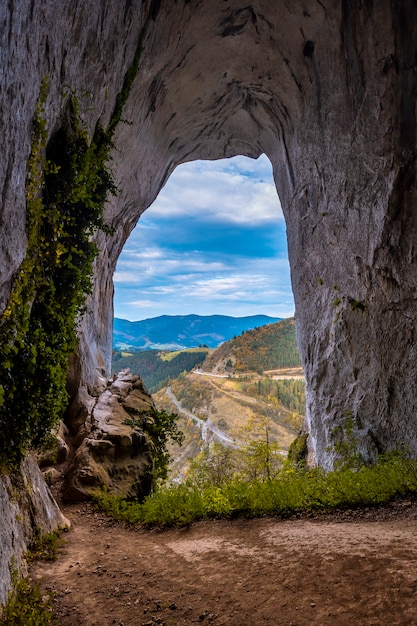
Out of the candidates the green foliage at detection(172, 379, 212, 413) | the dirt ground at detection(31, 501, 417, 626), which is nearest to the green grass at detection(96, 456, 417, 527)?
the dirt ground at detection(31, 501, 417, 626)

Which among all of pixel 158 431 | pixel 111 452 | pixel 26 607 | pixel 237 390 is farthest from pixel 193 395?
pixel 26 607

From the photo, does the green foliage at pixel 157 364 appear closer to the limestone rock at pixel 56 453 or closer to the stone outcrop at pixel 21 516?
the limestone rock at pixel 56 453

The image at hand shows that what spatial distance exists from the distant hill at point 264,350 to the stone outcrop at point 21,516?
306ft

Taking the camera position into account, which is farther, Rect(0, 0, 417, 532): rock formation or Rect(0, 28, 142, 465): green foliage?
Rect(0, 0, 417, 532): rock formation

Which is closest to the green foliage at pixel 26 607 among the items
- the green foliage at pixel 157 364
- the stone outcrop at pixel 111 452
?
the stone outcrop at pixel 111 452

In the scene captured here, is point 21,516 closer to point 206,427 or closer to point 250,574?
point 250,574

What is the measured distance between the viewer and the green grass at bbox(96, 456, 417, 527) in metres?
7.42

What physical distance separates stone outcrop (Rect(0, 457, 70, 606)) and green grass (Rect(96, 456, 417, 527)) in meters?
2.07

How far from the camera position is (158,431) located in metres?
12.8

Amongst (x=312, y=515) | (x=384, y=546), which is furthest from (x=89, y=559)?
(x=384, y=546)

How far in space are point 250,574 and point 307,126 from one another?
1483cm

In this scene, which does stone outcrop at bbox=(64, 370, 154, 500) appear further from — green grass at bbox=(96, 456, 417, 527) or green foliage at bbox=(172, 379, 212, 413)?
green foliage at bbox=(172, 379, 212, 413)

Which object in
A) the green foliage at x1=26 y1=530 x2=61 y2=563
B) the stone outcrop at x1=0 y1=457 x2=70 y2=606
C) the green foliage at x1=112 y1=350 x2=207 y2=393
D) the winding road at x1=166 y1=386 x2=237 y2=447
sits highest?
the stone outcrop at x1=0 y1=457 x2=70 y2=606

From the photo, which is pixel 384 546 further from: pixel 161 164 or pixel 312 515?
pixel 161 164
